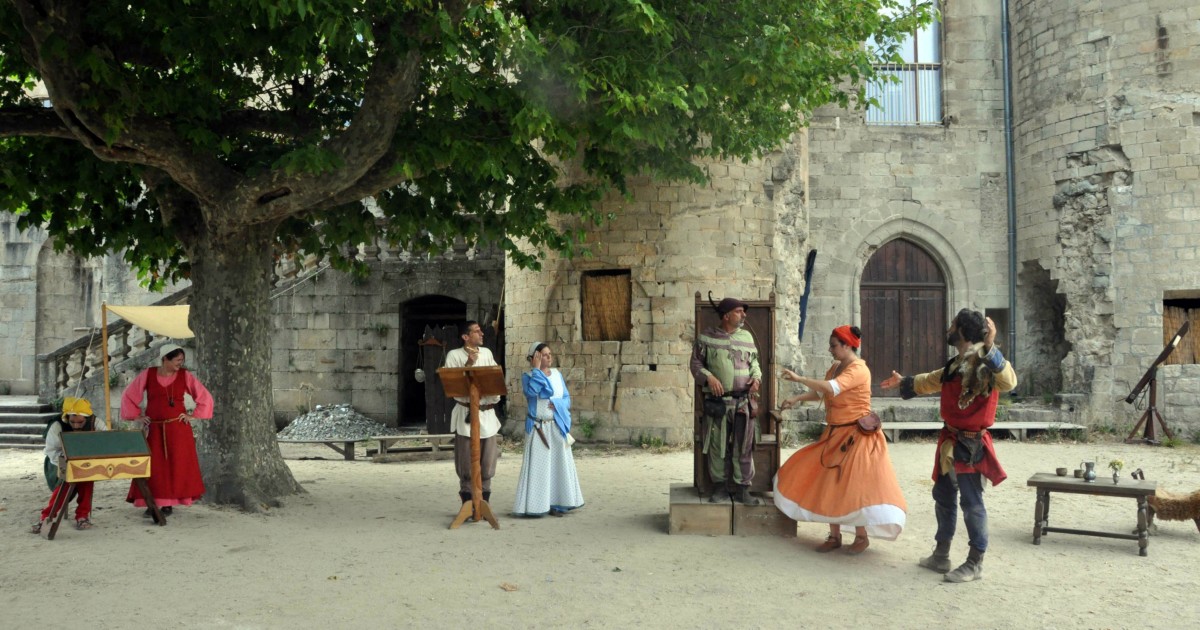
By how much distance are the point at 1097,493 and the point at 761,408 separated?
8.11ft

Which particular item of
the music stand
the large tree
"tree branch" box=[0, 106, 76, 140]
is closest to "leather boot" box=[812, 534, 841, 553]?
the large tree

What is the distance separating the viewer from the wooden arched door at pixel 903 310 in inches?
671

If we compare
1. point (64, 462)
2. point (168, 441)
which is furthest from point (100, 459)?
point (168, 441)

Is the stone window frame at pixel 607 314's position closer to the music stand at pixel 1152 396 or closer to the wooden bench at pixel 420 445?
the wooden bench at pixel 420 445

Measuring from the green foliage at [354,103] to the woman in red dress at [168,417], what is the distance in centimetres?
130

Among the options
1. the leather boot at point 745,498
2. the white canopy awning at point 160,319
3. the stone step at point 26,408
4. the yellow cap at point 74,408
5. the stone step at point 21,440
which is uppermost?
the white canopy awning at point 160,319

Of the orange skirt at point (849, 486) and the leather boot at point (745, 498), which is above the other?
the orange skirt at point (849, 486)

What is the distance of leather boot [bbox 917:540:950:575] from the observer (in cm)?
591

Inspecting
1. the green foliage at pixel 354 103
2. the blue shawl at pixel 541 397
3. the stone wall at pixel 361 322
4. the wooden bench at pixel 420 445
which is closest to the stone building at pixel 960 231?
the stone wall at pixel 361 322

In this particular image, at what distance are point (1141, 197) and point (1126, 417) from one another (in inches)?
135

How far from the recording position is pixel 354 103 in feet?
28.5

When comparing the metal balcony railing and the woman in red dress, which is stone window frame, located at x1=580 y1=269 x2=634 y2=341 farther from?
the metal balcony railing

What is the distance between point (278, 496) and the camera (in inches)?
326

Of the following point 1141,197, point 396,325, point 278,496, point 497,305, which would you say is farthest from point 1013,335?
point 278,496
